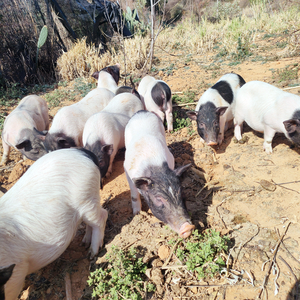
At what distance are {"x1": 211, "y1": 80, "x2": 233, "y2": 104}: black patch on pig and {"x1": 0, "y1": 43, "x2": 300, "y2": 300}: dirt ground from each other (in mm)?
898

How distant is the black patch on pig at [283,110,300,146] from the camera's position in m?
3.95

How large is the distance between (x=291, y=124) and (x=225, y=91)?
1.91m

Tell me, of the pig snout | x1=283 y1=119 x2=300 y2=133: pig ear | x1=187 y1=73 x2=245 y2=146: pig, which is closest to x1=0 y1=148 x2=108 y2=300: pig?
the pig snout

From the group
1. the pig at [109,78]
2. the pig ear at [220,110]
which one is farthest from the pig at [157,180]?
the pig at [109,78]

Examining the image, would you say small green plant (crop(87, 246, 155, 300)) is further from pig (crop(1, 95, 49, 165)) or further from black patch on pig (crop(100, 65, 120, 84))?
black patch on pig (crop(100, 65, 120, 84))

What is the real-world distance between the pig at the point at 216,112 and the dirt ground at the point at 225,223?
321mm

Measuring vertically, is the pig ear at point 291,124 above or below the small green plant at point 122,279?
above

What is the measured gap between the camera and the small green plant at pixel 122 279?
8.46 feet

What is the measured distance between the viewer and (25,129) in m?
5.86

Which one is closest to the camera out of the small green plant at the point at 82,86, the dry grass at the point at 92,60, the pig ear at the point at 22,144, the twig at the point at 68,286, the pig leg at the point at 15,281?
the pig leg at the point at 15,281

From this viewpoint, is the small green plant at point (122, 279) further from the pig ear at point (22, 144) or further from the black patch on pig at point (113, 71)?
the black patch on pig at point (113, 71)

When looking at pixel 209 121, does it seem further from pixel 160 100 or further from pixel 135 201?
pixel 135 201

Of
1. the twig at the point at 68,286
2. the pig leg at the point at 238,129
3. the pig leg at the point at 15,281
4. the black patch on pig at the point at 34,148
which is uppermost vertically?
the pig leg at the point at 15,281

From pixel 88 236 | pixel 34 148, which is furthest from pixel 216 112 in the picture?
pixel 34 148
